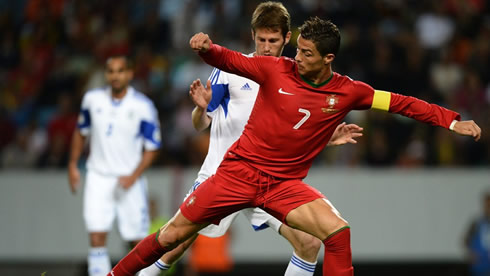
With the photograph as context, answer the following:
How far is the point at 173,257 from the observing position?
6.95 meters

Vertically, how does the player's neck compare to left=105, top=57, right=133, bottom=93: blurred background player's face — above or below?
below

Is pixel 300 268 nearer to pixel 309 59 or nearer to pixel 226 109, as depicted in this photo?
pixel 226 109

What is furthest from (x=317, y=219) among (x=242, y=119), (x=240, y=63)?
(x=242, y=119)

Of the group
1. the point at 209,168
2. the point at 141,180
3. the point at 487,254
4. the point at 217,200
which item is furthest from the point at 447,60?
the point at 217,200

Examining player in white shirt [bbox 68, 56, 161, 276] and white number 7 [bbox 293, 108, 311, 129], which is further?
player in white shirt [bbox 68, 56, 161, 276]

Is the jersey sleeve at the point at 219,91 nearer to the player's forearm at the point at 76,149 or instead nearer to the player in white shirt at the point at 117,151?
the player in white shirt at the point at 117,151

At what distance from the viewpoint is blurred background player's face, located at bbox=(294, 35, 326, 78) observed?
573 cm

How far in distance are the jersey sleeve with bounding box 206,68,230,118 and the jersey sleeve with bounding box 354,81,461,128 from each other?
1362 millimetres

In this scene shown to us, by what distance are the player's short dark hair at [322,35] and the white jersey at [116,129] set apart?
339 centimetres

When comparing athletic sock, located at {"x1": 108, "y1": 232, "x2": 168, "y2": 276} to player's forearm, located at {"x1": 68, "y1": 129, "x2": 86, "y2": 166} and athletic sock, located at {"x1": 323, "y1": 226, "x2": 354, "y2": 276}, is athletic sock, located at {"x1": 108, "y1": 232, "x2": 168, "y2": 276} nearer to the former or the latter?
athletic sock, located at {"x1": 323, "y1": 226, "x2": 354, "y2": 276}

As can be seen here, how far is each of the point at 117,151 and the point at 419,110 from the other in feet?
12.7

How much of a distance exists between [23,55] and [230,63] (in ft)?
35.1

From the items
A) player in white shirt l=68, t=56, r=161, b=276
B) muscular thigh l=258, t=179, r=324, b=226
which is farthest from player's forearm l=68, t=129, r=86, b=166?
muscular thigh l=258, t=179, r=324, b=226

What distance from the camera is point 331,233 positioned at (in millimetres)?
5676
